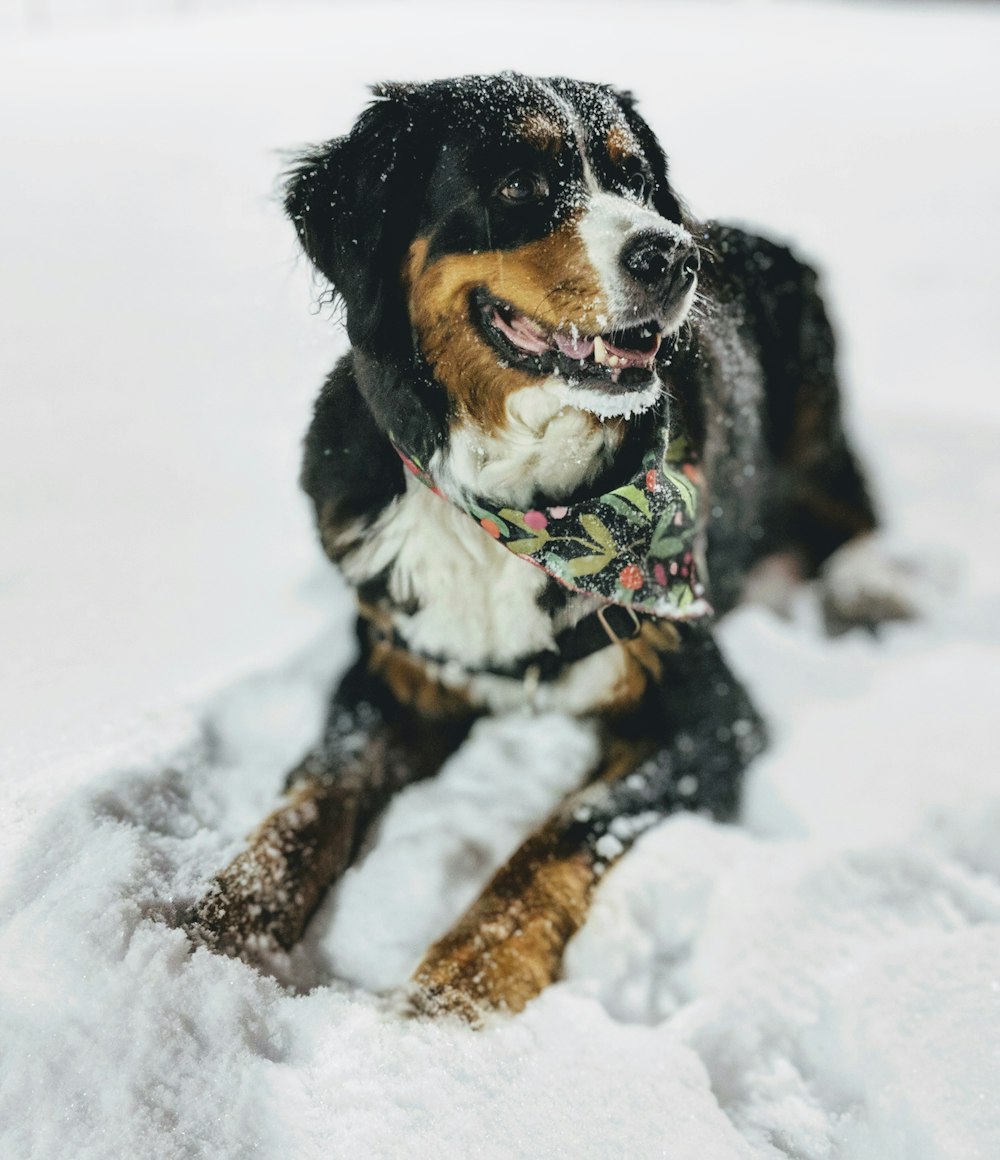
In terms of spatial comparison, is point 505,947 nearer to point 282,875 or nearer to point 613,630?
point 282,875

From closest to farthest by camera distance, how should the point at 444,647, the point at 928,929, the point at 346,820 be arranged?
the point at 928,929 → the point at 346,820 → the point at 444,647

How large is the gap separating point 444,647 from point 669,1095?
100cm

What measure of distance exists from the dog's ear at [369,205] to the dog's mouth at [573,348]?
19 centimetres

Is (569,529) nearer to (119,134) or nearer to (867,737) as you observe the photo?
(867,737)

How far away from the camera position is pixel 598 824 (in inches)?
75.5

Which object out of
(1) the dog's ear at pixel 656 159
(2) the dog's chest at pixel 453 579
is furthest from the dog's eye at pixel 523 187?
(2) the dog's chest at pixel 453 579

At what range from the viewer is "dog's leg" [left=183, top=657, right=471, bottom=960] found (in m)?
1.61

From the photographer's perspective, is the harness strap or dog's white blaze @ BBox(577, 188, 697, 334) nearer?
dog's white blaze @ BBox(577, 188, 697, 334)

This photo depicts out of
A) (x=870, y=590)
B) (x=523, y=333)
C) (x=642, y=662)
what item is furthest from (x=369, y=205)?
(x=870, y=590)

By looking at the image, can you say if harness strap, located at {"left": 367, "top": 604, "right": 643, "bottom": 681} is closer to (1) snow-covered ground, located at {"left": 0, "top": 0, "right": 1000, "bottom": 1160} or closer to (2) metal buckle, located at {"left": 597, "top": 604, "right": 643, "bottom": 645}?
(2) metal buckle, located at {"left": 597, "top": 604, "right": 643, "bottom": 645}

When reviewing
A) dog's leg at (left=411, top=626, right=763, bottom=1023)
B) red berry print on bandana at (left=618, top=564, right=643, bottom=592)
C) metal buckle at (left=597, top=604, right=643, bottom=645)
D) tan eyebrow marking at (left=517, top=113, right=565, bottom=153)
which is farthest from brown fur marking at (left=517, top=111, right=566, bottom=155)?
dog's leg at (left=411, top=626, right=763, bottom=1023)

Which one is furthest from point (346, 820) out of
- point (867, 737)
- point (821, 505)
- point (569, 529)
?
point (821, 505)

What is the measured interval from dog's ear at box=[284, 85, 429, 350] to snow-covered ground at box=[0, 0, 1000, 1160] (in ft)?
0.41

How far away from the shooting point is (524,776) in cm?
212
